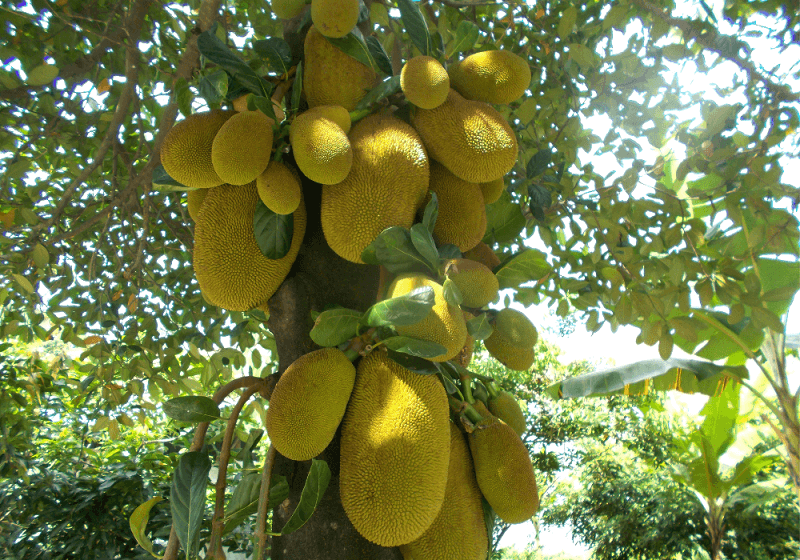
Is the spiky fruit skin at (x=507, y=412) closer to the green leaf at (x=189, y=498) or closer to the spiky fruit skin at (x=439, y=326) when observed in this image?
the spiky fruit skin at (x=439, y=326)

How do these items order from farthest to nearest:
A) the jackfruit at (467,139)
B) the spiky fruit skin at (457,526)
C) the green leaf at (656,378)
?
the green leaf at (656,378) < the jackfruit at (467,139) < the spiky fruit skin at (457,526)

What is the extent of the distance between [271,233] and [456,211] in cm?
29

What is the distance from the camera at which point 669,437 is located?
20.4ft

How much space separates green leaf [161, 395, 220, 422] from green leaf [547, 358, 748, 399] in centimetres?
300

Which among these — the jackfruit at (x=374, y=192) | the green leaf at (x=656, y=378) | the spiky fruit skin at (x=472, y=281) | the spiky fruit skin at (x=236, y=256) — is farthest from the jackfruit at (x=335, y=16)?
the green leaf at (x=656, y=378)

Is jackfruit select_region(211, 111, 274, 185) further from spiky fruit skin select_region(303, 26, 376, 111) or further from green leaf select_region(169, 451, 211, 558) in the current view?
green leaf select_region(169, 451, 211, 558)

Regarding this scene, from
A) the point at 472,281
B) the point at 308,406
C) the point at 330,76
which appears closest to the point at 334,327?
the point at 308,406

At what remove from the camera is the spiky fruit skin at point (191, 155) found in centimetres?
76

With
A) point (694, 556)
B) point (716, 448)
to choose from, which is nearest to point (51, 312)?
point (716, 448)

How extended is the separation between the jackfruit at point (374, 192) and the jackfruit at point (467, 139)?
0.04 metres

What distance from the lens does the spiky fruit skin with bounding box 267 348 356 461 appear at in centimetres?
62

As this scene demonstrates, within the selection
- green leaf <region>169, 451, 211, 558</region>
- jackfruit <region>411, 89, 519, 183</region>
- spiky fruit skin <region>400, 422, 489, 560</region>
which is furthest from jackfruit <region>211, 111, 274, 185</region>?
spiky fruit skin <region>400, 422, 489, 560</region>

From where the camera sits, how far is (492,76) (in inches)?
33.6

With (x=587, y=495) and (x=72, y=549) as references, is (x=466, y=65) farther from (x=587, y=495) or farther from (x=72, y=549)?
(x=587, y=495)
